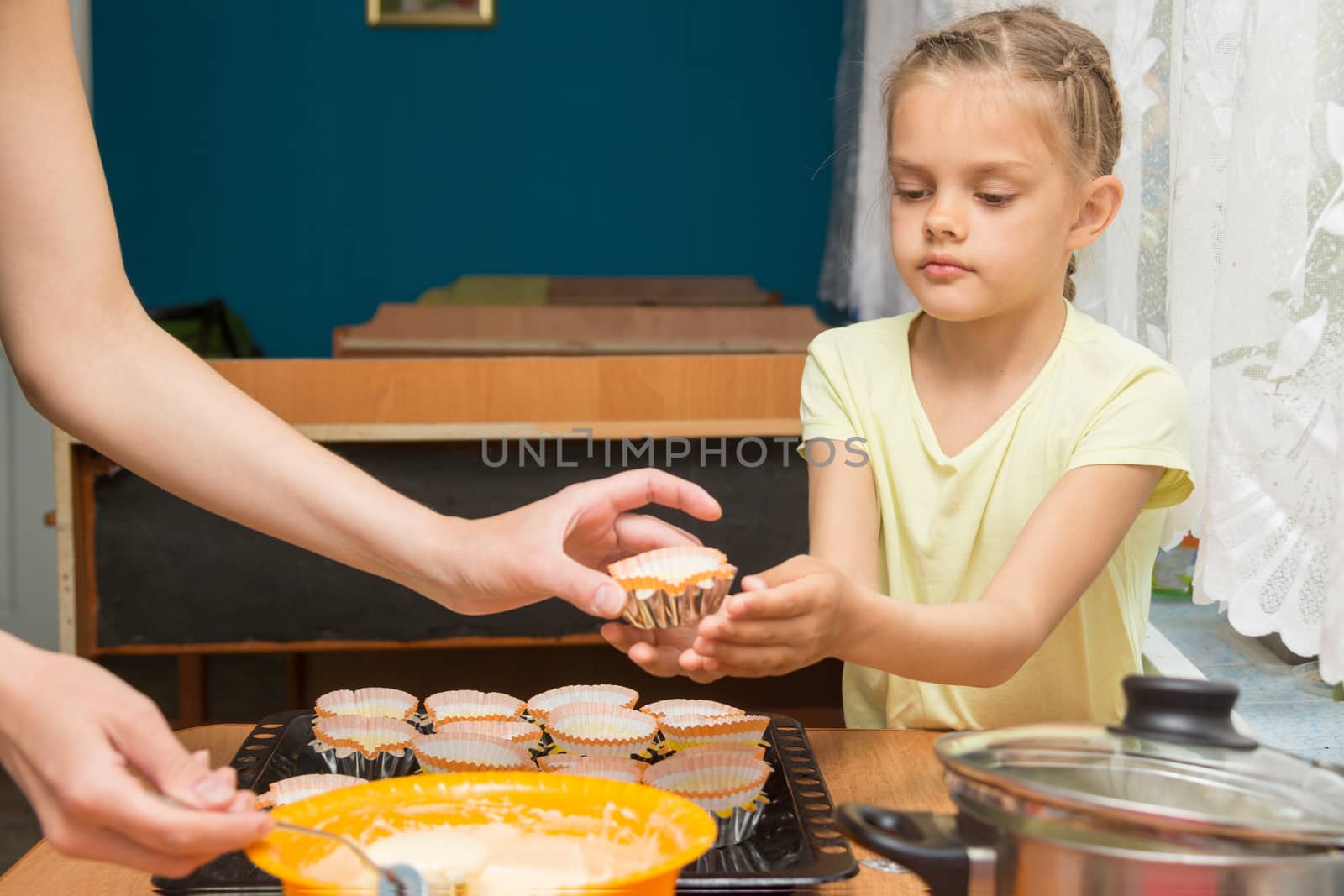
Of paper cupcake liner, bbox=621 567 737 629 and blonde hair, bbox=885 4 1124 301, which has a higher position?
blonde hair, bbox=885 4 1124 301

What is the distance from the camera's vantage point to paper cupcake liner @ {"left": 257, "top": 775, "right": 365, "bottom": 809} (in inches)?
32.9

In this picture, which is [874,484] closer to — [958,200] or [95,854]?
[958,200]

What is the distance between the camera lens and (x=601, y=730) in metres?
0.99

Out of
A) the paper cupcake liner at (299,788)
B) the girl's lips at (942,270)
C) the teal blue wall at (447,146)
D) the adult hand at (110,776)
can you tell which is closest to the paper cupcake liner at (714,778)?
the paper cupcake liner at (299,788)

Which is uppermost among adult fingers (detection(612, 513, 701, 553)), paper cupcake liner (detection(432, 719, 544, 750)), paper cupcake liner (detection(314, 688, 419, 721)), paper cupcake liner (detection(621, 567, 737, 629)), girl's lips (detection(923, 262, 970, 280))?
girl's lips (detection(923, 262, 970, 280))

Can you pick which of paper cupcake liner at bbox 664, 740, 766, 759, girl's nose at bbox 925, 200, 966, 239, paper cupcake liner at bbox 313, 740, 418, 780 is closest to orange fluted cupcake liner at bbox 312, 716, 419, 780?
paper cupcake liner at bbox 313, 740, 418, 780

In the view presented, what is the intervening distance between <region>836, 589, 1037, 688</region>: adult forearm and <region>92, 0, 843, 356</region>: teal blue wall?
13.6 feet

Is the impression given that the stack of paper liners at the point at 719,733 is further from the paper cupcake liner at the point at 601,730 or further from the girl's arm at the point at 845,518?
the girl's arm at the point at 845,518

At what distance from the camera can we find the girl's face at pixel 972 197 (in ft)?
4.04

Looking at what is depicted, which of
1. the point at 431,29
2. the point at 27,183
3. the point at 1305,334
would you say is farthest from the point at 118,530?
the point at 431,29

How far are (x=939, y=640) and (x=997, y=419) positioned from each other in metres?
0.40

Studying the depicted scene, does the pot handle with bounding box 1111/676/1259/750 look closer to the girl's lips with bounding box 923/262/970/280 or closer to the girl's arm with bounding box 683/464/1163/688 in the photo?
the girl's arm with bounding box 683/464/1163/688

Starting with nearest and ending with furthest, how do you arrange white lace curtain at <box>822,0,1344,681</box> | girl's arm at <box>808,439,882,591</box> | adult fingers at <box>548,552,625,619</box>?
adult fingers at <box>548,552,625,619</box>, white lace curtain at <box>822,0,1344,681</box>, girl's arm at <box>808,439,882,591</box>

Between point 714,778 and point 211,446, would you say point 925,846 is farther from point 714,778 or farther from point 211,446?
point 211,446
